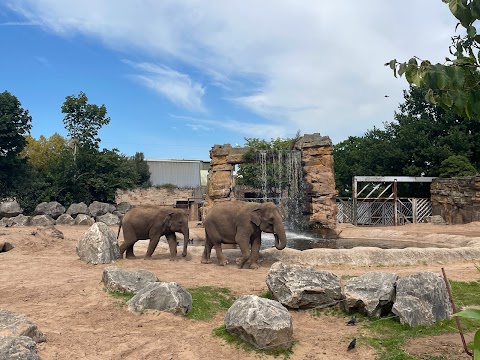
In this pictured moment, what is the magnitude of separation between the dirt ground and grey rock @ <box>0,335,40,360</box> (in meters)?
0.44

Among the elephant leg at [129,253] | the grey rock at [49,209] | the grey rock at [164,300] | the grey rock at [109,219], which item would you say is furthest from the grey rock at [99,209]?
the grey rock at [164,300]

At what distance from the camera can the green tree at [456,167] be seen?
2836 cm

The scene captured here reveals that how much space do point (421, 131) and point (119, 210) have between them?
78.2ft

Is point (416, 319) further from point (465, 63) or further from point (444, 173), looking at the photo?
point (444, 173)

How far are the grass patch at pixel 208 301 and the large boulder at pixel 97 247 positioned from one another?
143 inches

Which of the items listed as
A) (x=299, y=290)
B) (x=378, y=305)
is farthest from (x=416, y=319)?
(x=299, y=290)

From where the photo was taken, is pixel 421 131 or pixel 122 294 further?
pixel 421 131

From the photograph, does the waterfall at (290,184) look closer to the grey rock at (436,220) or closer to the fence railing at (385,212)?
the fence railing at (385,212)

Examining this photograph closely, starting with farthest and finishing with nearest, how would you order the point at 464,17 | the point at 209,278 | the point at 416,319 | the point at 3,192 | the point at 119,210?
the point at 119,210, the point at 3,192, the point at 209,278, the point at 416,319, the point at 464,17

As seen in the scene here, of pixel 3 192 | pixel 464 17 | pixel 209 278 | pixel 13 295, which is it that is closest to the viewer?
pixel 464 17

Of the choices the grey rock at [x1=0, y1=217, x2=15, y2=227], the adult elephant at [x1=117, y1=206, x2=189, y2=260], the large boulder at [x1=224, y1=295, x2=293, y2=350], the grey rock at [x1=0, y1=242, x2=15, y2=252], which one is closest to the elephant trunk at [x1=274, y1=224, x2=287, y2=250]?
the adult elephant at [x1=117, y1=206, x2=189, y2=260]

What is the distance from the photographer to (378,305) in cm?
671

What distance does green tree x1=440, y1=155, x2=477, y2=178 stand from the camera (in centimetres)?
2836

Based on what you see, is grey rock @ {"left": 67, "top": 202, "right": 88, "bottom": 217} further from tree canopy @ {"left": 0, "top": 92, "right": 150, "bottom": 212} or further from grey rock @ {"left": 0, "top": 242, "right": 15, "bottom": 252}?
grey rock @ {"left": 0, "top": 242, "right": 15, "bottom": 252}
